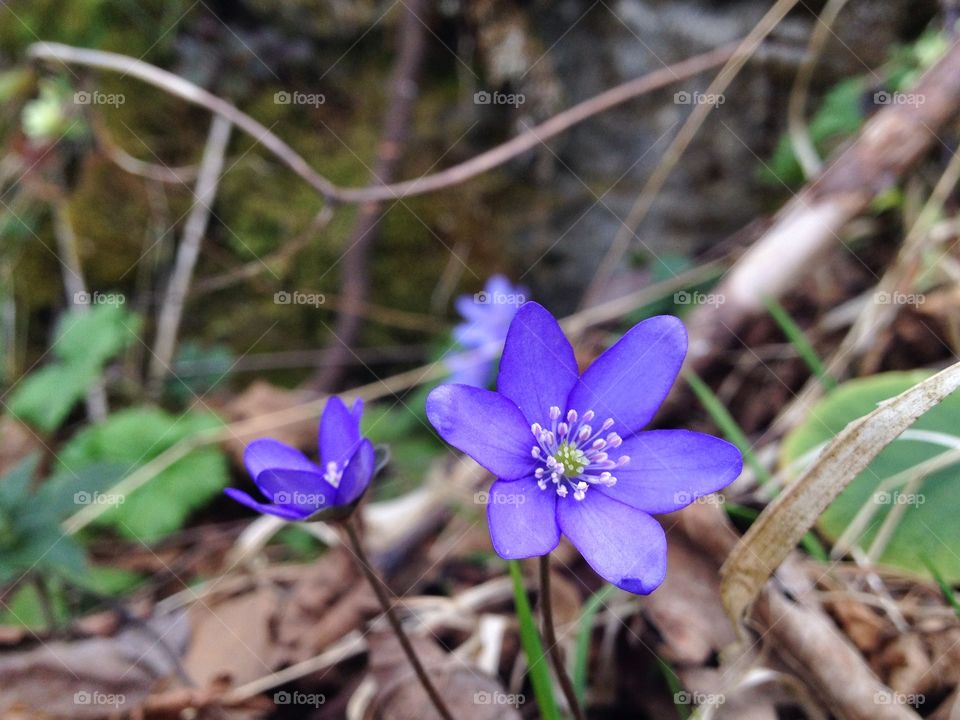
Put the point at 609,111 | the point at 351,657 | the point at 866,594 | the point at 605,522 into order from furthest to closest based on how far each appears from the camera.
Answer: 1. the point at 609,111
2. the point at 351,657
3. the point at 866,594
4. the point at 605,522

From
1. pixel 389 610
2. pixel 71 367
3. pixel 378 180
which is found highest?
pixel 378 180

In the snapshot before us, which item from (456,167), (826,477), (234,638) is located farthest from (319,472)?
(456,167)

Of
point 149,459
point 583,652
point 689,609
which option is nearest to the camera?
point 583,652

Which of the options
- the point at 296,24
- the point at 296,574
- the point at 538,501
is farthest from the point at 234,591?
the point at 296,24

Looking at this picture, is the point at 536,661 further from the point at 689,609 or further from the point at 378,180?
the point at 378,180

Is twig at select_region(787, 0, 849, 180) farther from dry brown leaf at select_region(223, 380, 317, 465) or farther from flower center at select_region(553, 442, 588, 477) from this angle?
dry brown leaf at select_region(223, 380, 317, 465)

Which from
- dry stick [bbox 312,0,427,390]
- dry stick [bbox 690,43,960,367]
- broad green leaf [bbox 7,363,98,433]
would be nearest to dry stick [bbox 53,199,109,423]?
broad green leaf [bbox 7,363,98,433]

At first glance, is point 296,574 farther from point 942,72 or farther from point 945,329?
point 942,72
